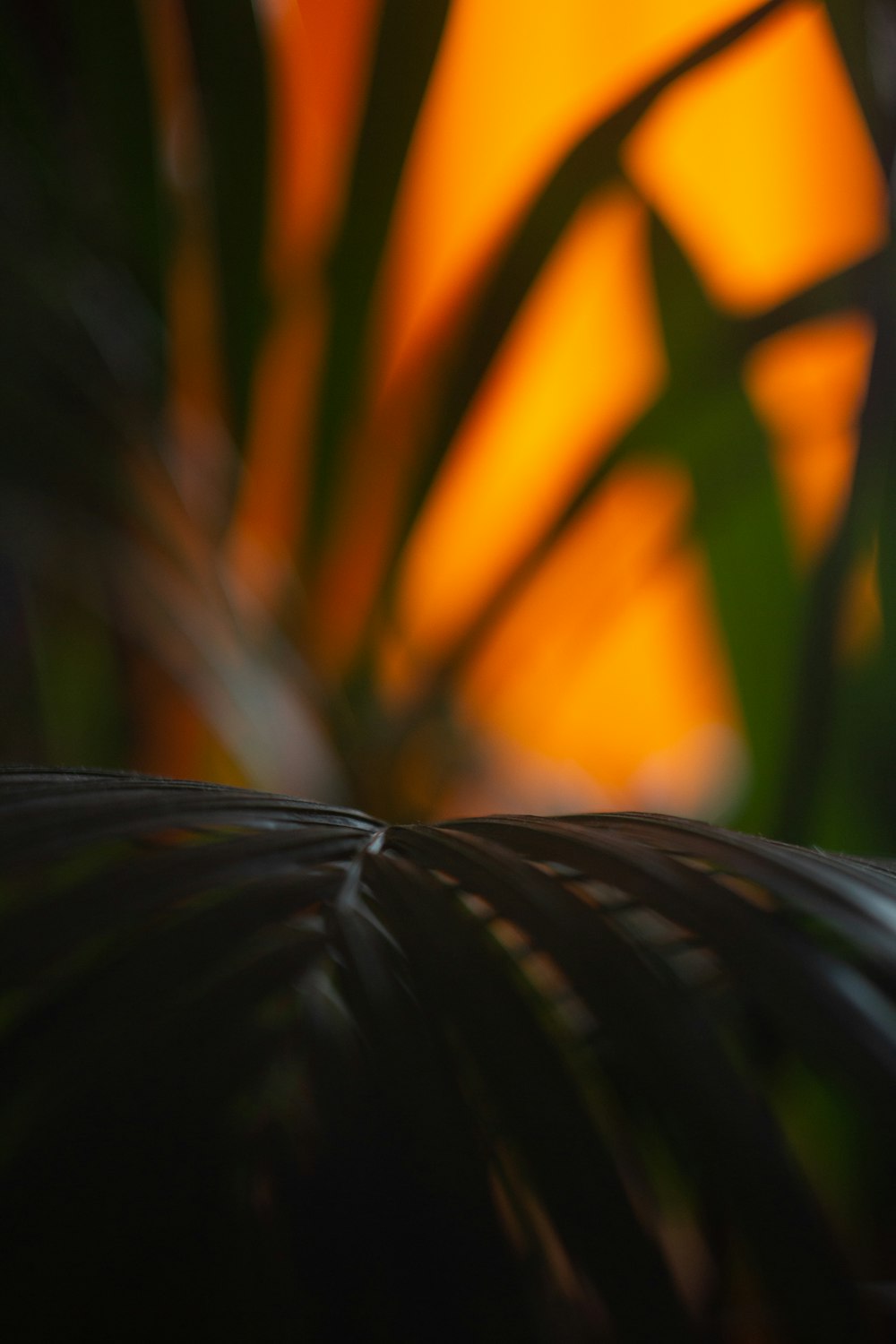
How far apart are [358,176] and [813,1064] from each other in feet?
1.68

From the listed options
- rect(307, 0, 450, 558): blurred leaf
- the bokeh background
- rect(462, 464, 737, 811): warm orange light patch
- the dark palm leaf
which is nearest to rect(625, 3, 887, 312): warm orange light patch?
the bokeh background

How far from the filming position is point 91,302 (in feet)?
1.84

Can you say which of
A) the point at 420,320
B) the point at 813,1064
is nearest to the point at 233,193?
the point at 420,320

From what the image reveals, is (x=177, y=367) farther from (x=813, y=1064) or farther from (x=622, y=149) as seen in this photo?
(x=813, y=1064)

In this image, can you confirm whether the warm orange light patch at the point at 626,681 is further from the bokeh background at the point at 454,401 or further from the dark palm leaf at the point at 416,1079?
the dark palm leaf at the point at 416,1079

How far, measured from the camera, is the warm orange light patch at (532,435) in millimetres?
931

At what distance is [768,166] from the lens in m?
0.89

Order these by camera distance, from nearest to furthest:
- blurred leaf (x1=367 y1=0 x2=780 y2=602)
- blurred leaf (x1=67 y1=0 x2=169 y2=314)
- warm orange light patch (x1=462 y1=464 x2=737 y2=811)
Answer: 1. blurred leaf (x1=367 y1=0 x2=780 y2=602)
2. blurred leaf (x1=67 y1=0 x2=169 y2=314)
3. warm orange light patch (x1=462 y1=464 x2=737 y2=811)

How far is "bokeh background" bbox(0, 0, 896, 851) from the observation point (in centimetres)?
46

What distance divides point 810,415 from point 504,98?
0.44 metres

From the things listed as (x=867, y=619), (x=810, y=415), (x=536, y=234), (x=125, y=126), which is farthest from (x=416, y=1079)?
(x=810, y=415)

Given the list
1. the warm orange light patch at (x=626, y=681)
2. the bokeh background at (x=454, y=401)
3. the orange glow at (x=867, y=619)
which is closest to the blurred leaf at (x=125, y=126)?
the bokeh background at (x=454, y=401)

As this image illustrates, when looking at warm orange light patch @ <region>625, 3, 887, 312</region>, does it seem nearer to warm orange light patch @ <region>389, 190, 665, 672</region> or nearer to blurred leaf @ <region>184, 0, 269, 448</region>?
warm orange light patch @ <region>389, 190, 665, 672</region>

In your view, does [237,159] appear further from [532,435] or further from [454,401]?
[532,435]
